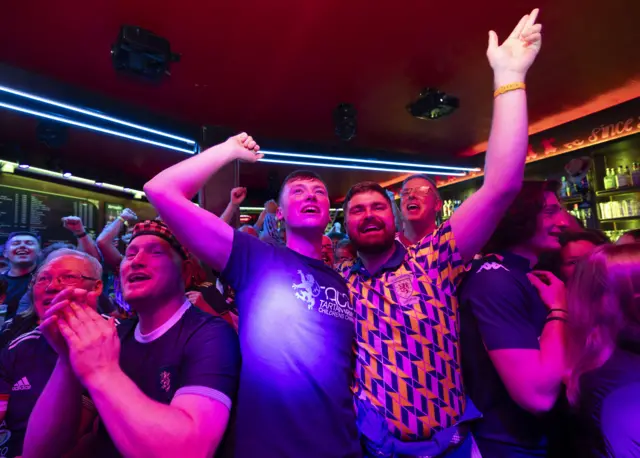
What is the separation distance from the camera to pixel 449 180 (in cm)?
740

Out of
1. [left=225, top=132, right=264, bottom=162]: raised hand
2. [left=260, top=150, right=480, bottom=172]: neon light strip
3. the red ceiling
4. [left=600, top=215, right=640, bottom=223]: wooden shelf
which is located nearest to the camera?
[left=225, top=132, right=264, bottom=162]: raised hand

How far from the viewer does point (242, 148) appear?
4.81 ft

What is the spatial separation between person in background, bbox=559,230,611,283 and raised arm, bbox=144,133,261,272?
1765 millimetres

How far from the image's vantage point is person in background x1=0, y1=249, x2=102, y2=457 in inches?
59.2

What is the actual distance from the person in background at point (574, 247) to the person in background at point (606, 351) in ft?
2.58

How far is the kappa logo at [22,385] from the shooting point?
60.2 inches

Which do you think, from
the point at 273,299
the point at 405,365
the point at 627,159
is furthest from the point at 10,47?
the point at 627,159

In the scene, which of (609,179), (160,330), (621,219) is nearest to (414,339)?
(160,330)

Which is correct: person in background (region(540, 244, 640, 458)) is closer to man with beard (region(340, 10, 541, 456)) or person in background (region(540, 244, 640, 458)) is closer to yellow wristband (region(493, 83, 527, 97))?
man with beard (region(340, 10, 541, 456))

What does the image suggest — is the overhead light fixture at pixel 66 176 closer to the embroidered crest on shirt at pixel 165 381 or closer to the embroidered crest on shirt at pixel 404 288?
the embroidered crest on shirt at pixel 165 381

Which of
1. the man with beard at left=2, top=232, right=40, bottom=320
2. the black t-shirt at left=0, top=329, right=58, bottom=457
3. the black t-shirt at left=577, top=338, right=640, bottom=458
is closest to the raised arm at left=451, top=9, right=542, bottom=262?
the black t-shirt at left=577, top=338, right=640, bottom=458

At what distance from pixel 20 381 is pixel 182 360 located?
924 mm

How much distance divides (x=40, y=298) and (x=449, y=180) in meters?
7.07

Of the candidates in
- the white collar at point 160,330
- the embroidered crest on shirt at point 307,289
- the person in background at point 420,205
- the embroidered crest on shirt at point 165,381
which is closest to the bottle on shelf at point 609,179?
the person in background at point 420,205
